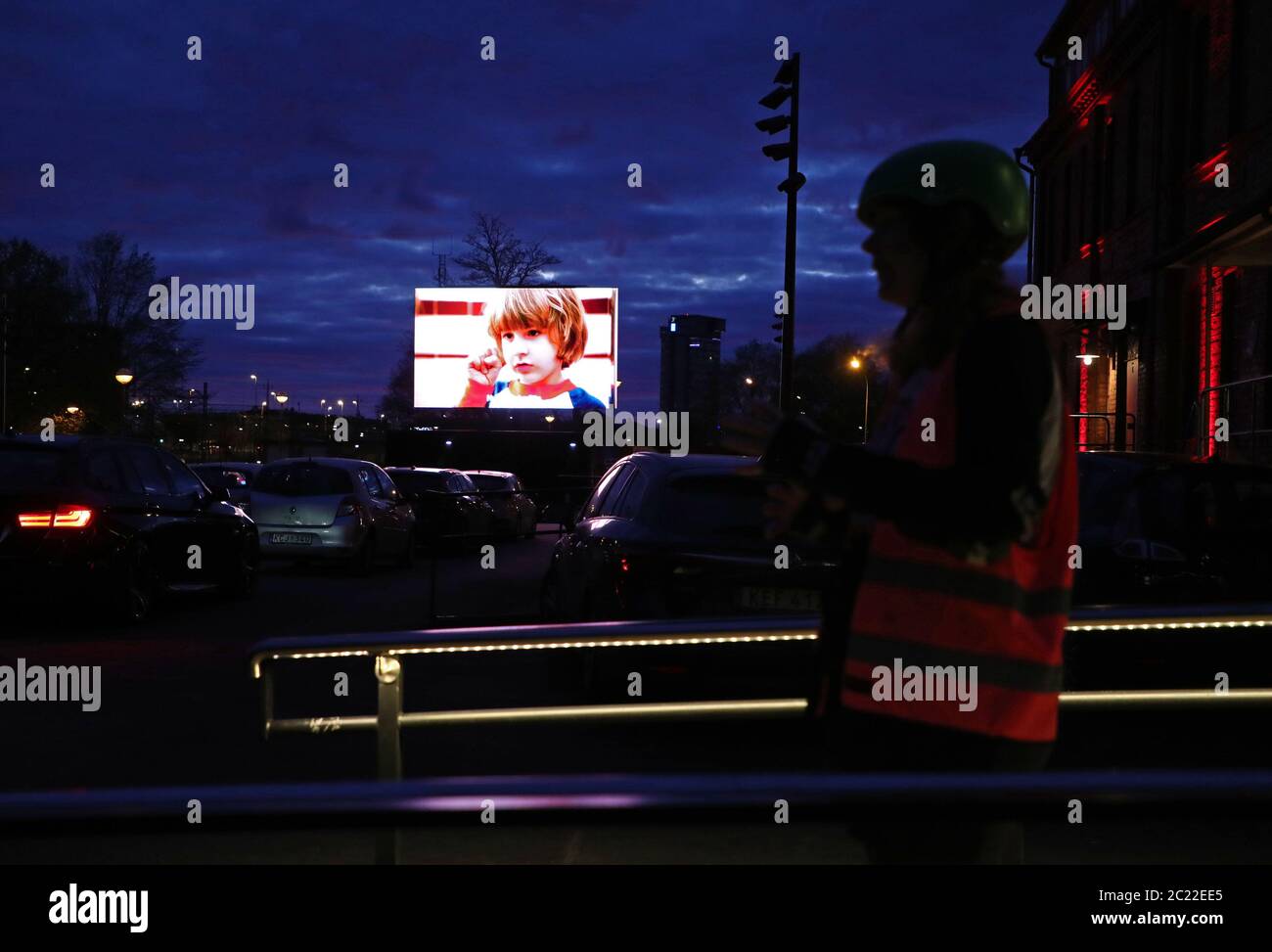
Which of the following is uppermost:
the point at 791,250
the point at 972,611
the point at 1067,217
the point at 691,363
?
the point at 691,363

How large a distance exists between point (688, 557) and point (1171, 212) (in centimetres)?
2009

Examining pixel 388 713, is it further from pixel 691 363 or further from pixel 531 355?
pixel 691 363

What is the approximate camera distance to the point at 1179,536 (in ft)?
25.6

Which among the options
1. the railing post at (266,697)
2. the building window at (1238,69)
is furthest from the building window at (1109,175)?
the railing post at (266,697)

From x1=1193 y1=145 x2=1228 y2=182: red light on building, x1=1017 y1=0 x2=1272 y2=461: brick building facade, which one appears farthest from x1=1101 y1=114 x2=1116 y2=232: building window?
x1=1193 y1=145 x2=1228 y2=182: red light on building

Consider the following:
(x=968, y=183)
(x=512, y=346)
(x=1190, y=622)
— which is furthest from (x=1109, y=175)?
(x=968, y=183)

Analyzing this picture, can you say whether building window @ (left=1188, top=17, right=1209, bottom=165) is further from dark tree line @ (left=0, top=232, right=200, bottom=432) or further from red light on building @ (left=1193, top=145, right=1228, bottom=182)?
dark tree line @ (left=0, top=232, right=200, bottom=432)

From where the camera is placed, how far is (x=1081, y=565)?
25.8ft

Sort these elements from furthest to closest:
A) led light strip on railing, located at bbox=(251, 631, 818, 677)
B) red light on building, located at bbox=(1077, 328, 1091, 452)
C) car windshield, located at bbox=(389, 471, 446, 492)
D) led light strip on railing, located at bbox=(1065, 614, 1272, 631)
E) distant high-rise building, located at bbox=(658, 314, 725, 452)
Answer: distant high-rise building, located at bbox=(658, 314, 725, 452), red light on building, located at bbox=(1077, 328, 1091, 452), car windshield, located at bbox=(389, 471, 446, 492), led light strip on railing, located at bbox=(1065, 614, 1272, 631), led light strip on railing, located at bbox=(251, 631, 818, 677)

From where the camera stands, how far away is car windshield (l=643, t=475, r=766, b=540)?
25.1 ft
